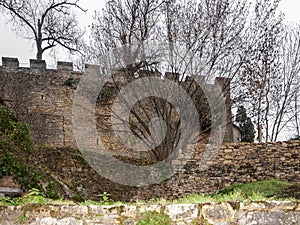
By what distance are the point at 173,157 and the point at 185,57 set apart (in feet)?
8.98

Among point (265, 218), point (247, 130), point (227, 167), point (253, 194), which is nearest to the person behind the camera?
point (265, 218)

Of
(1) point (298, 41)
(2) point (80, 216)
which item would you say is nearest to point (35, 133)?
(1) point (298, 41)

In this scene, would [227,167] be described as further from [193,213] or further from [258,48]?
[193,213]

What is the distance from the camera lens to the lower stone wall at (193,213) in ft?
13.3

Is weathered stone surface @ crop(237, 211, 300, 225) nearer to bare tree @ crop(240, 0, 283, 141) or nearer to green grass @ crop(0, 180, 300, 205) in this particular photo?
green grass @ crop(0, 180, 300, 205)

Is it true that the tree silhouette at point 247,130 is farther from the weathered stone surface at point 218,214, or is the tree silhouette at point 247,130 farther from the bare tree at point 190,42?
the weathered stone surface at point 218,214

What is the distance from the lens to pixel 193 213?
13.4 feet

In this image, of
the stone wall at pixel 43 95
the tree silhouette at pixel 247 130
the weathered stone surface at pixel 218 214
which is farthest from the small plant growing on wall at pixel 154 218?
the tree silhouette at pixel 247 130

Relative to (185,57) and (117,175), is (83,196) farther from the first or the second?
(185,57)

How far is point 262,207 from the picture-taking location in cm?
408

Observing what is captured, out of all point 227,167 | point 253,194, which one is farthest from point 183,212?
point 227,167

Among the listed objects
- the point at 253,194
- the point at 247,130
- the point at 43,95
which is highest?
the point at 43,95

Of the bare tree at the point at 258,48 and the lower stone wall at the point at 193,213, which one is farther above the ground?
the bare tree at the point at 258,48

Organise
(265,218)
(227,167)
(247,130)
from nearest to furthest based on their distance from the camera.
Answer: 1. (265,218)
2. (227,167)
3. (247,130)
